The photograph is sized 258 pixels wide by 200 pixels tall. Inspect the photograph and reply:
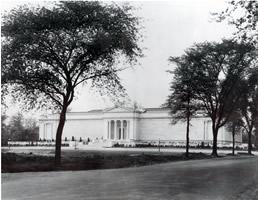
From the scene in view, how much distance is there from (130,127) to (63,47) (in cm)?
7036

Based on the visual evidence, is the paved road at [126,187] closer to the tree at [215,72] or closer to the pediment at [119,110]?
the tree at [215,72]

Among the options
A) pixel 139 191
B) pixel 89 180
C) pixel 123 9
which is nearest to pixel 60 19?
pixel 123 9

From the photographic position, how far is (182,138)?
82.5 meters

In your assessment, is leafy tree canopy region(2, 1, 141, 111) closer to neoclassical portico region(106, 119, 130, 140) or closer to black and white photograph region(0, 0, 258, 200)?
black and white photograph region(0, 0, 258, 200)

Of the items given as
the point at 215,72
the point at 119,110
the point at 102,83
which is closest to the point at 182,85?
the point at 215,72

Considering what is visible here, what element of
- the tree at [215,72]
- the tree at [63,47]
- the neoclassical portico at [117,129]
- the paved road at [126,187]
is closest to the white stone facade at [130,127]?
the neoclassical portico at [117,129]

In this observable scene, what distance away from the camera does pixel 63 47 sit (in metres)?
21.0

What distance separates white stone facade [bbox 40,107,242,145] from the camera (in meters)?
79.3

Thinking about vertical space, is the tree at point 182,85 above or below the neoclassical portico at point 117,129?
above

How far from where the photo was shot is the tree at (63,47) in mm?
19938

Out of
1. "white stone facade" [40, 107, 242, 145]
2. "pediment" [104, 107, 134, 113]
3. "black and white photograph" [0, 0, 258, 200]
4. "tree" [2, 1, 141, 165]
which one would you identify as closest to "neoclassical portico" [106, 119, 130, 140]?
"white stone facade" [40, 107, 242, 145]

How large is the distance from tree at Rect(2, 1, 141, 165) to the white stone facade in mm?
55224

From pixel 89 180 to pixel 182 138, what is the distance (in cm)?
6804

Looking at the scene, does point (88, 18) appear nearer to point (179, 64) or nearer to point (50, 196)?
point (50, 196)
